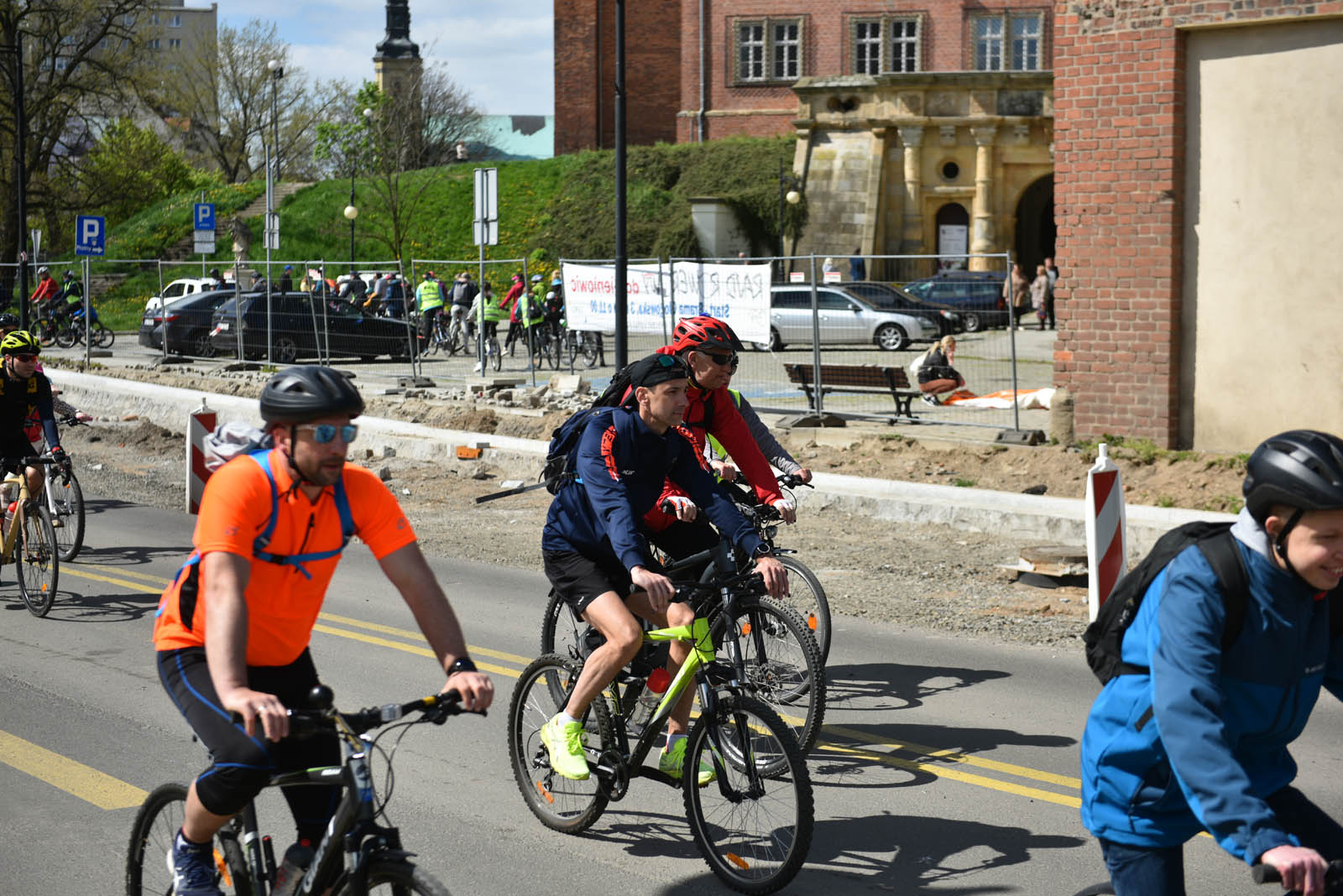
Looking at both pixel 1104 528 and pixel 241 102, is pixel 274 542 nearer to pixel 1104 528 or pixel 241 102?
pixel 1104 528

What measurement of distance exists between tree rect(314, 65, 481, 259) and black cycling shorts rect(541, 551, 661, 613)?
55566 mm

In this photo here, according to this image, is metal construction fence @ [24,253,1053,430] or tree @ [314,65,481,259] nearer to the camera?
metal construction fence @ [24,253,1053,430]

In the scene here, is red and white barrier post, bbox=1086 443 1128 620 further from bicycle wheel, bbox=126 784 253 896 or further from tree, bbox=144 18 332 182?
tree, bbox=144 18 332 182

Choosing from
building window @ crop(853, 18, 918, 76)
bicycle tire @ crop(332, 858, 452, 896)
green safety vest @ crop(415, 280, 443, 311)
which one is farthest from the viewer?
building window @ crop(853, 18, 918, 76)

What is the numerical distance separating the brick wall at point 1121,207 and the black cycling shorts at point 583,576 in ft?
37.0

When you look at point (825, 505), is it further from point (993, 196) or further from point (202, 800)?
point (993, 196)

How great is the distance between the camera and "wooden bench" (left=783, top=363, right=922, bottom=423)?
19266mm

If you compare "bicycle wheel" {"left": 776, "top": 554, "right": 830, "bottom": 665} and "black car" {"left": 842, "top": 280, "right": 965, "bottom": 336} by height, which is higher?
"black car" {"left": 842, "top": 280, "right": 965, "bottom": 336}

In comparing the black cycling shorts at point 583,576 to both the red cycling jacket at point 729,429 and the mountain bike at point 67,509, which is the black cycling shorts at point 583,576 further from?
the mountain bike at point 67,509

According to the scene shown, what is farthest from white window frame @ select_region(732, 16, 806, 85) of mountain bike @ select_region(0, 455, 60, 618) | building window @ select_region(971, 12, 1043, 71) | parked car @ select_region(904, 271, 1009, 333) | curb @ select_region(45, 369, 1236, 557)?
mountain bike @ select_region(0, 455, 60, 618)

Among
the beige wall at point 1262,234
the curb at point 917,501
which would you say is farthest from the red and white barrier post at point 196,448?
the beige wall at point 1262,234

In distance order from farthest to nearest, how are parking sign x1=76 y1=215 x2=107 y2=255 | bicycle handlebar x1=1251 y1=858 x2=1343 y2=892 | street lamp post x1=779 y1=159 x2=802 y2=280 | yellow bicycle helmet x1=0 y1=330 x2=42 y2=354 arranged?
street lamp post x1=779 y1=159 x2=802 y2=280, parking sign x1=76 y1=215 x2=107 y2=255, yellow bicycle helmet x1=0 y1=330 x2=42 y2=354, bicycle handlebar x1=1251 y1=858 x2=1343 y2=892

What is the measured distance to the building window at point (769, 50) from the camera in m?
A: 62.8

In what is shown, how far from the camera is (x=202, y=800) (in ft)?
11.9
